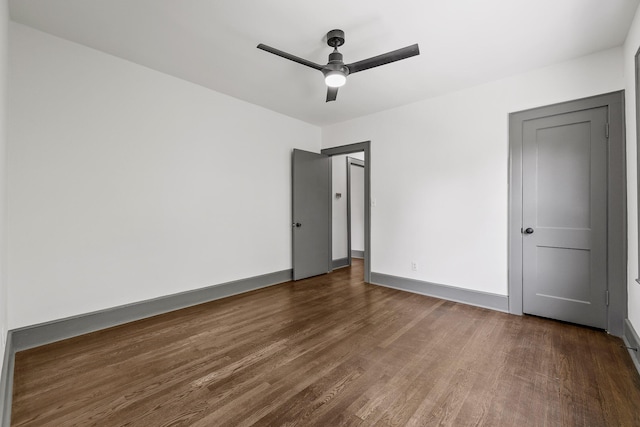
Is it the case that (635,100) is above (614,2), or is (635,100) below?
below

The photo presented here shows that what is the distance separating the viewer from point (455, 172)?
368 centimetres

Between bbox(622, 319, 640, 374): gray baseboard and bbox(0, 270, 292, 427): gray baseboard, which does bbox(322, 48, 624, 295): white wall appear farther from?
bbox(0, 270, 292, 427): gray baseboard

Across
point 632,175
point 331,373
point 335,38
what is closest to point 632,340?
point 632,175

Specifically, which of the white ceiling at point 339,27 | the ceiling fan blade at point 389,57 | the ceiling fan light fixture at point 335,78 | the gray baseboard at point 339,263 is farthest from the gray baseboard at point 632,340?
the gray baseboard at point 339,263

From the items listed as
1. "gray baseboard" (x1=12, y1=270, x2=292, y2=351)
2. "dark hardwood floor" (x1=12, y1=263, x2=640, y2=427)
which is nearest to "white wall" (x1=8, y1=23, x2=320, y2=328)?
"gray baseboard" (x1=12, y1=270, x2=292, y2=351)

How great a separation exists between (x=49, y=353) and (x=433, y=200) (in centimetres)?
430

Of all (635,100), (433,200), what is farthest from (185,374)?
(635,100)

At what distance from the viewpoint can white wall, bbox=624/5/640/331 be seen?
2.27 metres

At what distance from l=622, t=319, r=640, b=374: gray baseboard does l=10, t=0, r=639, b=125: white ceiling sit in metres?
2.52

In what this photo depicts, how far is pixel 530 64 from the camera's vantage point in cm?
298

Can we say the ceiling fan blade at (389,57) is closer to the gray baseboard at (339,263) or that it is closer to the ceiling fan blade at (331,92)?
the ceiling fan blade at (331,92)

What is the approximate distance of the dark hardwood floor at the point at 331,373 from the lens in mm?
1656

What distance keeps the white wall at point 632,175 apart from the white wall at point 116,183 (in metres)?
4.00

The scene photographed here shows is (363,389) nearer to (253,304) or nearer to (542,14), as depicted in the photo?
(253,304)
